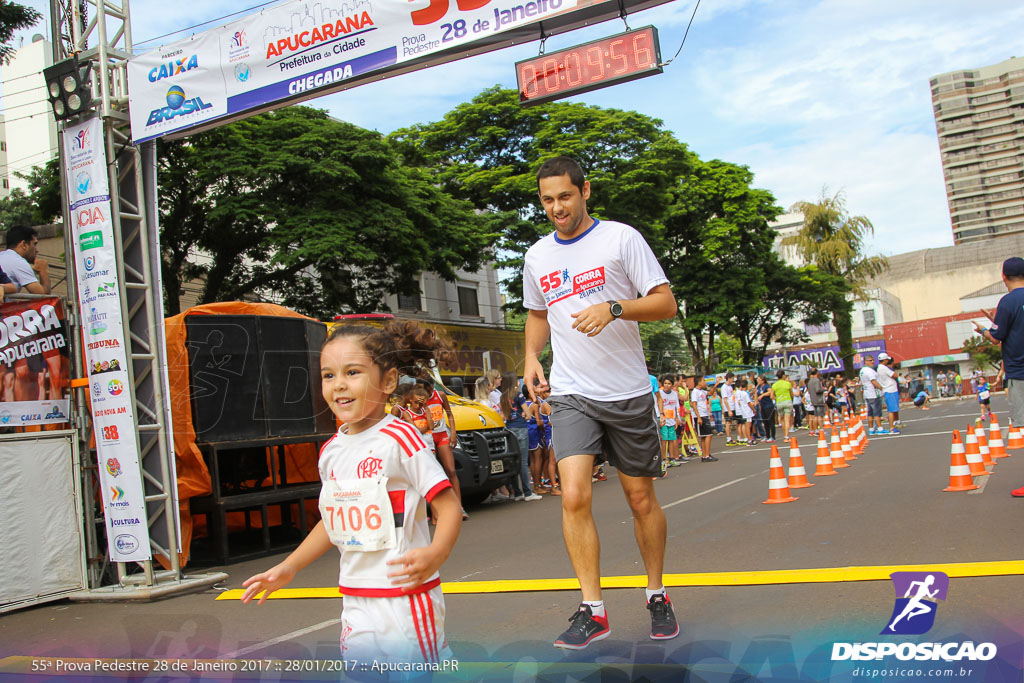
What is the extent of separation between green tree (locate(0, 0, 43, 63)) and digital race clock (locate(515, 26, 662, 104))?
10.1 meters

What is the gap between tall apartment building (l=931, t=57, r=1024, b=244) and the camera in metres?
138

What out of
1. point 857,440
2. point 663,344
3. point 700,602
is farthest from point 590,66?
point 663,344

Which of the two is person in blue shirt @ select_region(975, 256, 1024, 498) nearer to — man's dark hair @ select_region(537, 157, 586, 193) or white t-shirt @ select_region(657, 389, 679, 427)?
man's dark hair @ select_region(537, 157, 586, 193)

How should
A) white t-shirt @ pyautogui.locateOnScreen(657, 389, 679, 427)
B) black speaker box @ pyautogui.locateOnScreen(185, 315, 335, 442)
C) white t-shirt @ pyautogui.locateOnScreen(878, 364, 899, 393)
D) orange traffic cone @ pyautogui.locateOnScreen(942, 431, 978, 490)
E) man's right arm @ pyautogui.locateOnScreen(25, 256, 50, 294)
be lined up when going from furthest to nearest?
white t-shirt @ pyautogui.locateOnScreen(878, 364, 899, 393) → white t-shirt @ pyautogui.locateOnScreen(657, 389, 679, 427) → black speaker box @ pyautogui.locateOnScreen(185, 315, 335, 442) → orange traffic cone @ pyautogui.locateOnScreen(942, 431, 978, 490) → man's right arm @ pyautogui.locateOnScreen(25, 256, 50, 294)

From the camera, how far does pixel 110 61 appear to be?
7.47 m

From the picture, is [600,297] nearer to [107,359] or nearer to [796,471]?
[107,359]

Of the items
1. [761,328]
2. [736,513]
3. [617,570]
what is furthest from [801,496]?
[761,328]

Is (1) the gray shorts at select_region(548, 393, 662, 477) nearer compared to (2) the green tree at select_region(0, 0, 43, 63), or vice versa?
(1) the gray shorts at select_region(548, 393, 662, 477)

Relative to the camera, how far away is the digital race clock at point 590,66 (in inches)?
267

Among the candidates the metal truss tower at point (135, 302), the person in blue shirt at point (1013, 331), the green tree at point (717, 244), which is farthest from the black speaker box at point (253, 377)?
the green tree at point (717, 244)

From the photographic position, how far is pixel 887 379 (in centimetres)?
1797

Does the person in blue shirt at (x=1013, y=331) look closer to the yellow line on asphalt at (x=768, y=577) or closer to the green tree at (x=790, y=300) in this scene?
the yellow line on asphalt at (x=768, y=577)

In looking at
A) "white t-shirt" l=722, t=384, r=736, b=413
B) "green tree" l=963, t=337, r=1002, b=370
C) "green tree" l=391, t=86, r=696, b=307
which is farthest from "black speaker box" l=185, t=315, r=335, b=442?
"green tree" l=963, t=337, r=1002, b=370

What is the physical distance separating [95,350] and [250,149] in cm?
1598
